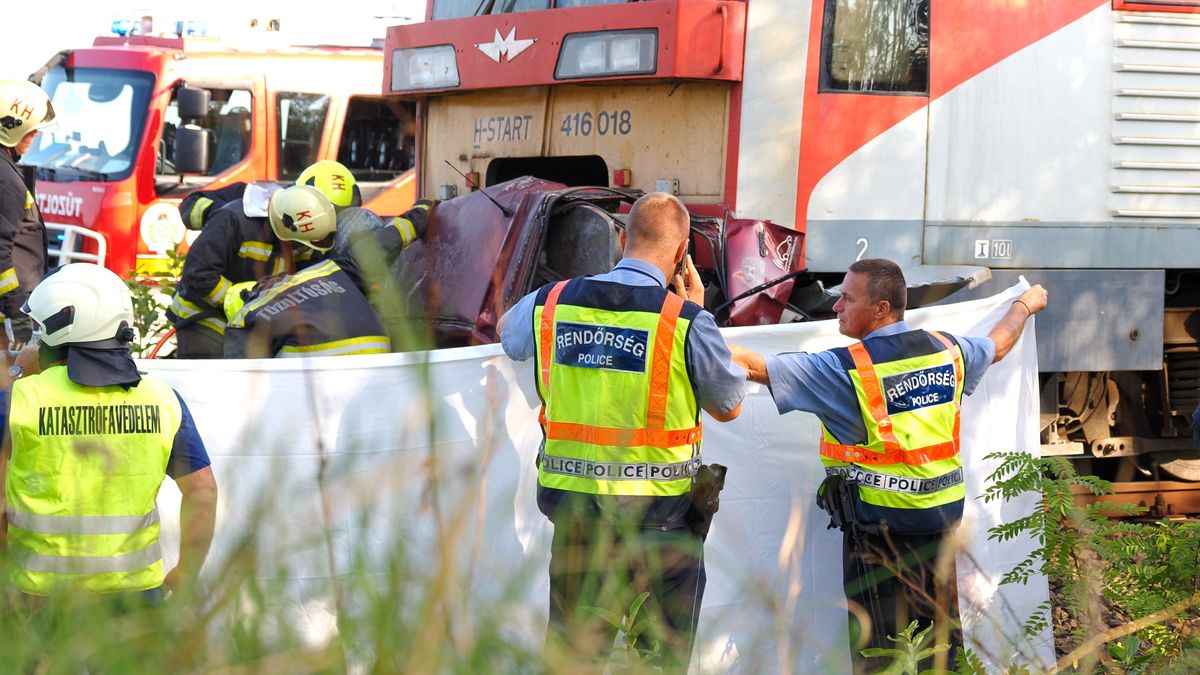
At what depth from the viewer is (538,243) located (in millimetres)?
4984

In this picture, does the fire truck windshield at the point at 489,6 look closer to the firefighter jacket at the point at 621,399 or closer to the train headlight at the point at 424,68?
the train headlight at the point at 424,68

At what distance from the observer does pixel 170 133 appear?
1105 centimetres

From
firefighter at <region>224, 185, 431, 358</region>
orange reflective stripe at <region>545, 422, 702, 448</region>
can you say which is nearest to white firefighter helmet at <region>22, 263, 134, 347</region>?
firefighter at <region>224, 185, 431, 358</region>

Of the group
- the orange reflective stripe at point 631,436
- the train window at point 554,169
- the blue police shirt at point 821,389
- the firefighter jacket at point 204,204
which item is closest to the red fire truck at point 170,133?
the firefighter jacket at point 204,204

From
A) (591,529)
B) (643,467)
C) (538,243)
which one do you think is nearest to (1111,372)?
(538,243)

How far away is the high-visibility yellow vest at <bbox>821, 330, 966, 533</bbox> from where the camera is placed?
12.7 ft

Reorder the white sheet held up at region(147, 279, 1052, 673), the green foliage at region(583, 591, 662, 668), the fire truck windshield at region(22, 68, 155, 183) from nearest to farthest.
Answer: the green foliage at region(583, 591, 662, 668) → the white sheet held up at region(147, 279, 1052, 673) → the fire truck windshield at region(22, 68, 155, 183)

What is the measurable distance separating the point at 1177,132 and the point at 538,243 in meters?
3.06

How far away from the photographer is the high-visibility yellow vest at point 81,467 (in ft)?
9.35

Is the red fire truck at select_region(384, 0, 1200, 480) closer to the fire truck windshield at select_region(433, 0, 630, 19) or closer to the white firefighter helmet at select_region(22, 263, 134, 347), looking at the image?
the fire truck windshield at select_region(433, 0, 630, 19)

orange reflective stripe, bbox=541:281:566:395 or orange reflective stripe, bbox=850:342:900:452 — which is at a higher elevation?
orange reflective stripe, bbox=541:281:566:395

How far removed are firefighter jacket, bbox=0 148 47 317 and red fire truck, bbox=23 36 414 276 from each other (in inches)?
140

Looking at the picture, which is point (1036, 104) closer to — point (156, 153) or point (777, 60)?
point (777, 60)

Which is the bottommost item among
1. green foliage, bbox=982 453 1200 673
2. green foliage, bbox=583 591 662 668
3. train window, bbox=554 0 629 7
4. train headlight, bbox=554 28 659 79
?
green foliage, bbox=982 453 1200 673
